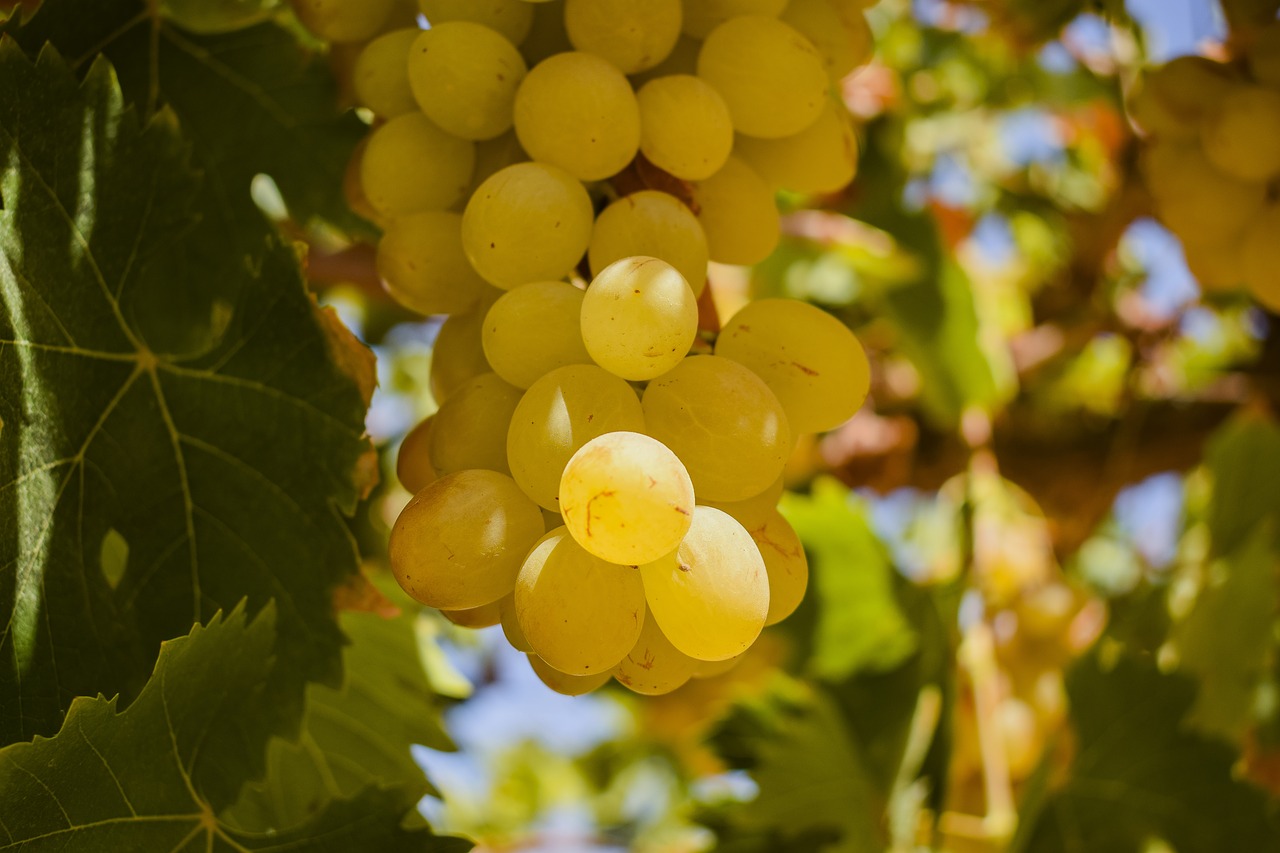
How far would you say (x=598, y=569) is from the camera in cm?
40

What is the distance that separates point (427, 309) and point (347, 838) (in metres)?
0.25

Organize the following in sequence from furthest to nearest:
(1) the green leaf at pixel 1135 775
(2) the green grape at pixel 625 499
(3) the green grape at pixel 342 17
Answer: (1) the green leaf at pixel 1135 775, (3) the green grape at pixel 342 17, (2) the green grape at pixel 625 499

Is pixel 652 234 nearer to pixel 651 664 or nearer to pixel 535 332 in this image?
pixel 535 332

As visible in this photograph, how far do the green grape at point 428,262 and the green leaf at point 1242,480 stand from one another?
0.93 m

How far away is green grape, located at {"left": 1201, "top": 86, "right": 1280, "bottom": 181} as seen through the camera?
0.67 m

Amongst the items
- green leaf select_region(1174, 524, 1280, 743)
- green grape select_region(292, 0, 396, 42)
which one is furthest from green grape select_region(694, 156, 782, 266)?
green leaf select_region(1174, 524, 1280, 743)

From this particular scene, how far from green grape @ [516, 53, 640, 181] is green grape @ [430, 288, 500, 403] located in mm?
76

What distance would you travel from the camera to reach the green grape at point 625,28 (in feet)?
1.65

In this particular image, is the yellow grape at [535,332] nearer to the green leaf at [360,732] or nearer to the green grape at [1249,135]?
the green leaf at [360,732]

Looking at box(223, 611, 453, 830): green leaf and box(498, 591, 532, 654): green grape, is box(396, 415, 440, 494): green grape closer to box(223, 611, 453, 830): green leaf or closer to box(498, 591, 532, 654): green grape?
box(498, 591, 532, 654): green grape

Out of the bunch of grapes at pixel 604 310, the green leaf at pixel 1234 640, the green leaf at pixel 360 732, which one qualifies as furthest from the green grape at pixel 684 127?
the green leaf at pixel 1234 640

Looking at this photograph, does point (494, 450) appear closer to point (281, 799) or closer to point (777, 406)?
point (777, 406)

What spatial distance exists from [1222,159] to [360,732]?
678mm

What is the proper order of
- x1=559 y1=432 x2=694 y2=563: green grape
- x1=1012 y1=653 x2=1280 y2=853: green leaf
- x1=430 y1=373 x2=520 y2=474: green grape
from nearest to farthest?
x1=559 y1=432 x2=694 y2=563: green grape → x1=430 y1=373 x2=520 y2=474: green grape → x1=1012 y1=653 x2=1280 y2=853: green leaf
